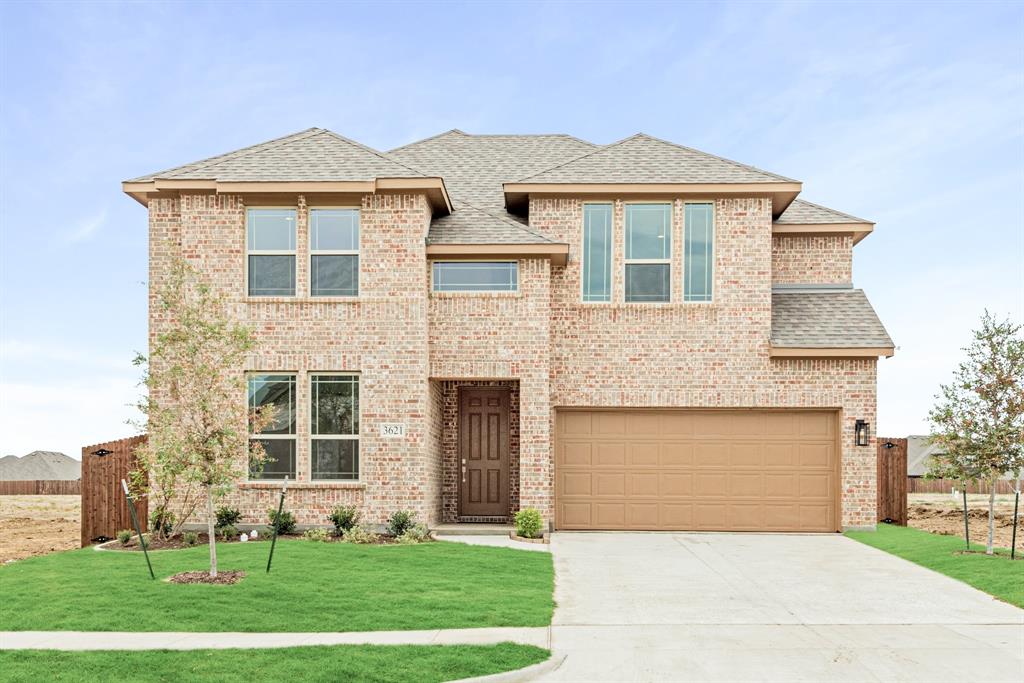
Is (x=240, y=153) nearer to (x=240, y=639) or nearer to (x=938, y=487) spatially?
(x=240, y=639)

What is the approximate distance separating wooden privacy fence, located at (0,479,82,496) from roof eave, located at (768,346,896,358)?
27602mm

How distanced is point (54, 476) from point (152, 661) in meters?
40.0

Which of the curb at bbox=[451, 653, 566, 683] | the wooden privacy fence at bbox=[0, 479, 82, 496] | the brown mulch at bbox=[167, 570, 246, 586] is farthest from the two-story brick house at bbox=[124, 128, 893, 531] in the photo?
the wooden privacy fence at bbox=[0, 479, 82, 496]

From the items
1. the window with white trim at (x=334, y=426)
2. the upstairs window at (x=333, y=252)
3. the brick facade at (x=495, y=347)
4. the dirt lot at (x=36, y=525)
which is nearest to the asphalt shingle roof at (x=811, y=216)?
the brick facade at (x=495, y=347)

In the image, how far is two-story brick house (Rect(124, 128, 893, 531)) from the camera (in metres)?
17.5

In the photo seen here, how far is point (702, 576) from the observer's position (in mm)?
14133

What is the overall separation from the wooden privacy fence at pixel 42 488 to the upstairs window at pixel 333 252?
2242 centimetres

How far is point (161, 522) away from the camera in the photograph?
16.9 meters

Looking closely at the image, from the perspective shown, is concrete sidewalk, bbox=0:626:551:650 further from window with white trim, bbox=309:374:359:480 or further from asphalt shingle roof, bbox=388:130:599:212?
asphalt shingle roof, bbox=388:130:599:212

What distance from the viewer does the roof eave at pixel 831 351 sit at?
60.5 ft

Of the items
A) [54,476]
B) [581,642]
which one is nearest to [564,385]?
[581,642]

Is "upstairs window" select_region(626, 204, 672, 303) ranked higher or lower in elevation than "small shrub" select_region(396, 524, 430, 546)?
higher

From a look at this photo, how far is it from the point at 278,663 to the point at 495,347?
32.8ft

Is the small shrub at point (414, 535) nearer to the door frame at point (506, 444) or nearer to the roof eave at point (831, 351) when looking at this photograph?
the door frame at point (506, 444)
